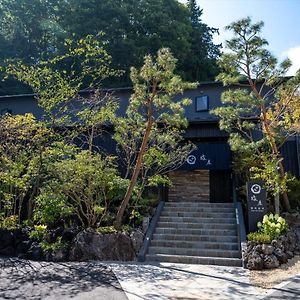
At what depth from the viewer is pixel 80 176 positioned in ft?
29.1

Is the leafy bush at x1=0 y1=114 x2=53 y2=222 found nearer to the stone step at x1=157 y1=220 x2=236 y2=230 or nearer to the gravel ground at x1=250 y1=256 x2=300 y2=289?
the stone step at x1=157 y1=220 x2=236 y2=230

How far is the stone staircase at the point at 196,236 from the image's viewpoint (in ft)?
27.2

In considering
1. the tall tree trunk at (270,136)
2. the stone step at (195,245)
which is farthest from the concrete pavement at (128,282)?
the tall tree trunk at (270,136)

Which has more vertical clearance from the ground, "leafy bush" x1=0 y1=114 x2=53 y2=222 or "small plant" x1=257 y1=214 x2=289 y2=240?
"leafy bush" x1=0 y1=114 x2=53 y2=222

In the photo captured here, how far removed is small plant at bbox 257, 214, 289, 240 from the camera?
26.6ft

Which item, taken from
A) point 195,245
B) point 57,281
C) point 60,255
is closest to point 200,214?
point 195,245

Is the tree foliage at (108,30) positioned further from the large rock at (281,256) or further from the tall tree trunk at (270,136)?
the large rock at (281,256)

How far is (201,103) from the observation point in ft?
50.3

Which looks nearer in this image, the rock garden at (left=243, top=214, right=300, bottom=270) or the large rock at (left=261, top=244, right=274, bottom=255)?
the rock garden at (left=243, top=214, right=300, bottom=270)

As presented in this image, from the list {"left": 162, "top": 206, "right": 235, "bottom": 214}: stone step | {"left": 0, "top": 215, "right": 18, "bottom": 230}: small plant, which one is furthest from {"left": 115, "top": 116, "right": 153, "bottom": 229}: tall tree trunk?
{"left": 0, "top": 215, "right": 18, "bottom": 230}: small plant

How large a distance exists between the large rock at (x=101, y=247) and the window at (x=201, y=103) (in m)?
8.26

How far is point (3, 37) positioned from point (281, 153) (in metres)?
21.1

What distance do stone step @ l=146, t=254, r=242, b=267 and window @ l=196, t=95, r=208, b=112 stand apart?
8.35 meters

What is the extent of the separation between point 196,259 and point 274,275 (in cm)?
196
